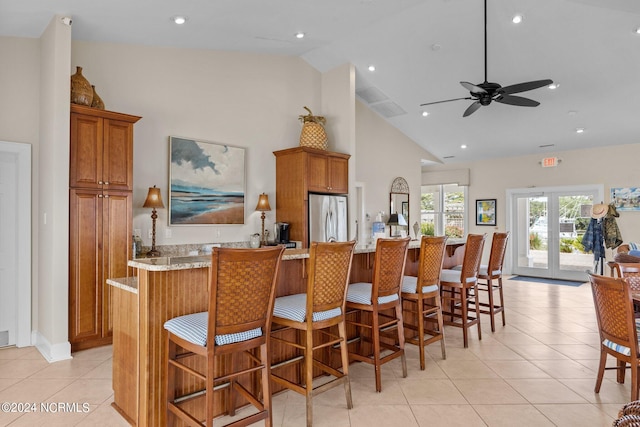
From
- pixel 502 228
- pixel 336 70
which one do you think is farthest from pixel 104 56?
pixel 502 228

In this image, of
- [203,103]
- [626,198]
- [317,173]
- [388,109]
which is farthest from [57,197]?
[626,198]

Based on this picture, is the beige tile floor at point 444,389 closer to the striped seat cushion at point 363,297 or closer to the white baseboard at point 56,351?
the white baseboard at point 56,351

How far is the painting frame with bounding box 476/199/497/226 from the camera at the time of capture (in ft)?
29.7

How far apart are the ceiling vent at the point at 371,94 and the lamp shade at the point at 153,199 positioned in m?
4.04

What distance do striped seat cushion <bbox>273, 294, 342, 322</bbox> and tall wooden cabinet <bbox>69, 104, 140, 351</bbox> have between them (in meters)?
2.21

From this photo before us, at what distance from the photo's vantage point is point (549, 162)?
8250 mm

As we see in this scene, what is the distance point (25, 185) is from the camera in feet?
12.5

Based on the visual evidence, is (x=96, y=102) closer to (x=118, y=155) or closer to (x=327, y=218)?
(x=118, y=155)

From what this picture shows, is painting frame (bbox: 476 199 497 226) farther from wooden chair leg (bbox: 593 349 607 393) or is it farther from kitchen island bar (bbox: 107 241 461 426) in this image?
kitchen island bar (bbox: 107 241 461 426)

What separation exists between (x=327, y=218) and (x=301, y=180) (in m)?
0.71

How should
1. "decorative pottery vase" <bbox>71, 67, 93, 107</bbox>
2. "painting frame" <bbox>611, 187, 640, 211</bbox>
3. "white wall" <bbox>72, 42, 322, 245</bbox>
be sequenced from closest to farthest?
"decorative pottery vase" <bbox>71, 67, 93, 107</bbox>, "white wall" <bbox>72, 42, 322, 245</bbox>, "painting frame" <bbox>611, 187, 640, 211</bbox>

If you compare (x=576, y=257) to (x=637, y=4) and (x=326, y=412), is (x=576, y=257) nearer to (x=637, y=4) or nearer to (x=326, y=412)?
(x=637, y=4)

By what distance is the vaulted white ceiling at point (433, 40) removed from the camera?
388 centimetres

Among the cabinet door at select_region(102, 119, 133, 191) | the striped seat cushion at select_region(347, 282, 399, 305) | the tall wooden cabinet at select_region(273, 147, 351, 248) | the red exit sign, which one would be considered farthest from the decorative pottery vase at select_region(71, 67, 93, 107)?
the red exit sign
